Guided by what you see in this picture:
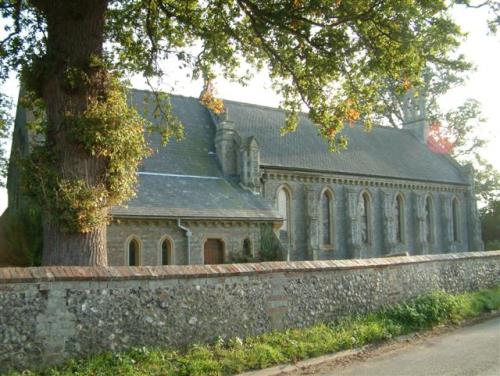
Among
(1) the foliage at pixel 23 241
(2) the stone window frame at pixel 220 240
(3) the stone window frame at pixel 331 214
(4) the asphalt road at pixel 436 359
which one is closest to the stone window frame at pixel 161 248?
(2) the stone window frame at pixel 220 240

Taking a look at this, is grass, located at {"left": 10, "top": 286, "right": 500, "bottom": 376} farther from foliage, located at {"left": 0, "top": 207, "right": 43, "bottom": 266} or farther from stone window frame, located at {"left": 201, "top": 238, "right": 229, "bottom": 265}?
foliage, located at {"left": 0, "top": 207, "right": 43, "bottom": 266}

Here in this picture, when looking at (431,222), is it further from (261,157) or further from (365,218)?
(261,157)

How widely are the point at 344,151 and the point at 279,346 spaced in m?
24.5

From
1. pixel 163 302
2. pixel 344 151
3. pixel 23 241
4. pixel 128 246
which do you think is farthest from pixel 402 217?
pixel 163 302

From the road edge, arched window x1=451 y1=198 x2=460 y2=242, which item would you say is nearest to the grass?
the road edge

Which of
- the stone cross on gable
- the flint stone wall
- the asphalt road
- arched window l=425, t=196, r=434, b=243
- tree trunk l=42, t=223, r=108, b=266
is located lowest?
the asphalt road

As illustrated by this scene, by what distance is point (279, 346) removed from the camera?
9.85 m

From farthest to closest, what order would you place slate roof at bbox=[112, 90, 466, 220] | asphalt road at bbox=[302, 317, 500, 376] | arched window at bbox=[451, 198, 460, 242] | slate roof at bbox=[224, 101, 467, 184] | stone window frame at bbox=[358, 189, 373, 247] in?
arched window at bbox=[451, 198, 460, 242]
stone window frame at bbox=[358, 189, 373, 247]
slate roof at bbox=[224, 101, 467, 184]
slate roof at bbox=[112, 90, 466, 220]
asphalt road at bbox=[302, 317, 500, 376]

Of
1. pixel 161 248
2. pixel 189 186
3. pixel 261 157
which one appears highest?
pixel 261 157

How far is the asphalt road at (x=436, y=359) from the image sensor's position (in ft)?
29.5

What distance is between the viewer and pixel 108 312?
8398 millimetres

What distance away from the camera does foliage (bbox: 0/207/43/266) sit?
1879 centimetres

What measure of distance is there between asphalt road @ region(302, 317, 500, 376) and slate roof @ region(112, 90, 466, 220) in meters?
12.3

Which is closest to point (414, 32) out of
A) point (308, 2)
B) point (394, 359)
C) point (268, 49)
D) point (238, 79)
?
point (308, 2)
